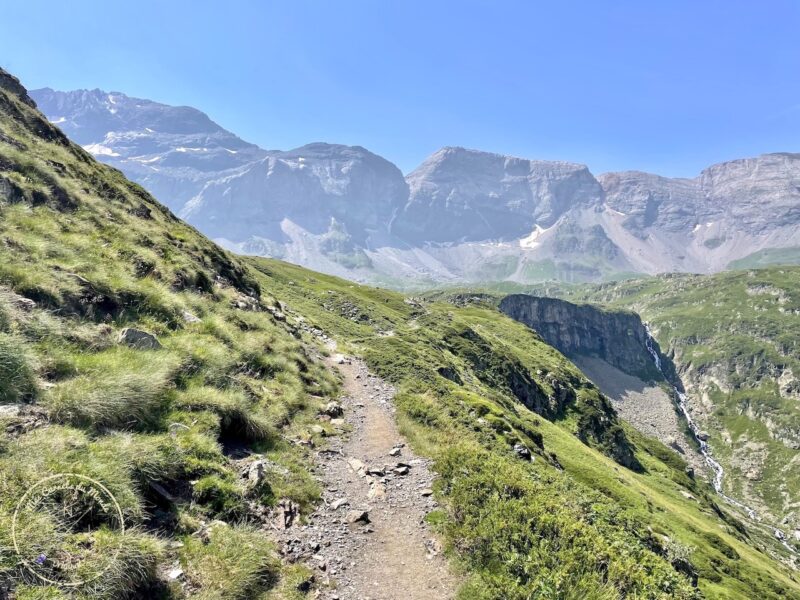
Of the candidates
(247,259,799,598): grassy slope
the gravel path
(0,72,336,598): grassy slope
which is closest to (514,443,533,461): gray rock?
(247,259,799,598): grassy slope

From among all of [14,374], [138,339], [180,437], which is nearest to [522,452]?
[180,437]

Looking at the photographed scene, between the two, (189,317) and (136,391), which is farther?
(189,317)

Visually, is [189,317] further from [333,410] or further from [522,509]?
[522,509]

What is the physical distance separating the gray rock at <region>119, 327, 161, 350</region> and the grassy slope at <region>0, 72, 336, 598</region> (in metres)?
0.30

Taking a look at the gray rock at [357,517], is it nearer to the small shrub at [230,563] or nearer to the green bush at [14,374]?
the small shrub at [230,563]

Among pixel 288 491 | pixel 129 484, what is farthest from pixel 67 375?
pixel 288 491

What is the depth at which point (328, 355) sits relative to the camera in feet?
129

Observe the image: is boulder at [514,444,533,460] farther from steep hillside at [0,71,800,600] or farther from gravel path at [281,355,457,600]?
gravel path at [281,355,457,600]

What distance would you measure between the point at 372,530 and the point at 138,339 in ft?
38.4

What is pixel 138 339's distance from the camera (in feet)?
53.4

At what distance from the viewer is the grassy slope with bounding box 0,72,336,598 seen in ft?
29.5

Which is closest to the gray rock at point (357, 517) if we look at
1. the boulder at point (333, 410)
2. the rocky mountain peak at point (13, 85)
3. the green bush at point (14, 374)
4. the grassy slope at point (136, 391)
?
the grassy slope at point (136, 391)

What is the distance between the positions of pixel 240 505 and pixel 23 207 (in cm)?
2069

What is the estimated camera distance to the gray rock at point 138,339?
15.8m
